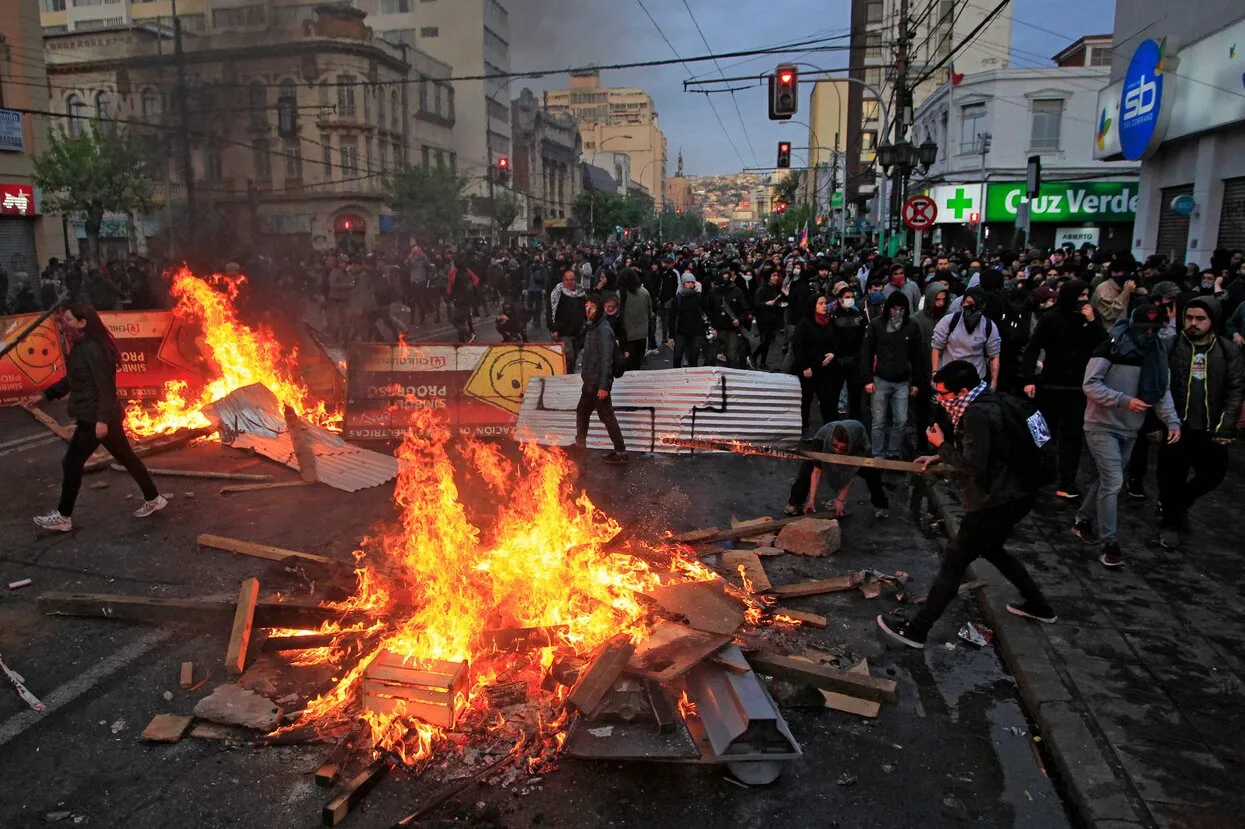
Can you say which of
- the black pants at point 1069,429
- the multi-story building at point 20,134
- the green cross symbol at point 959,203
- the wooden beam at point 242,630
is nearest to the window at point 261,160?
the multi-story building at point 20,134

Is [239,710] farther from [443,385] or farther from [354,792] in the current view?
[443,385]

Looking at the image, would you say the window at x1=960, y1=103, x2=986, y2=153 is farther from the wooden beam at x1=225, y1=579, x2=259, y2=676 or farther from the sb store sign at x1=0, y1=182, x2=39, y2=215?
the wooden beam at x1=225, y1=579, x2=259, y2=676

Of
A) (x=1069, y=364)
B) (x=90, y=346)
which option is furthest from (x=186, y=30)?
(x=1069, y=364)

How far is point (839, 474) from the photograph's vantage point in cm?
704

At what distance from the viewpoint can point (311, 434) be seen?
910cm

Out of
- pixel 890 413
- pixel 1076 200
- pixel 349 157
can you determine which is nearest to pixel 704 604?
pixel 890 413

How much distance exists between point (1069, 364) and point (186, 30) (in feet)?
67.0

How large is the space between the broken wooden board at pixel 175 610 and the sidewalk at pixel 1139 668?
4.12 meters

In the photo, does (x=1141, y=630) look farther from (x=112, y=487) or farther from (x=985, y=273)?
(x=112, y=487)

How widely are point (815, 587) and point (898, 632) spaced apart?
2.48ft

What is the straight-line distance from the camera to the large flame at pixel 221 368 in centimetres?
1059

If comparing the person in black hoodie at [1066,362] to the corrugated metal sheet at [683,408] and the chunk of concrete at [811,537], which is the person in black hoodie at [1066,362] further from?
the corrugated metal sheet at [683,408]

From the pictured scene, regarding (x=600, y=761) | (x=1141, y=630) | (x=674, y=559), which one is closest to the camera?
(x=600, y=761)

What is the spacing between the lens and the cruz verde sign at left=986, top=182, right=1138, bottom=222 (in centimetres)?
3369
